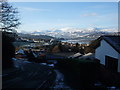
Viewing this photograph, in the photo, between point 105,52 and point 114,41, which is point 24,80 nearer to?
point 105,52

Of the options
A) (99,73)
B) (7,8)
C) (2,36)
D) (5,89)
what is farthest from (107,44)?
(7,8)

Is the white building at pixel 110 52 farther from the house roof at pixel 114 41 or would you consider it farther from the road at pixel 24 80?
the road at pixel 24 80

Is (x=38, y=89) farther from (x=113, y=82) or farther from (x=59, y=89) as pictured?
(x=113, y=82)

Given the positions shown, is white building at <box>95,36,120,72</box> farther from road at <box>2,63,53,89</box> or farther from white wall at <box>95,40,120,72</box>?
road at <box>2,63,53,89</box>

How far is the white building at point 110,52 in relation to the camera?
10150 millimetres

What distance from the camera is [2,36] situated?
19406mm

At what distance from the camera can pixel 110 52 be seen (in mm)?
10875

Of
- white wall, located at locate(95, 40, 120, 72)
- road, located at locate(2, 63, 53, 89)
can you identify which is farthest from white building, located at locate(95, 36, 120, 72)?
road, located at locate(2, 63, 53, 89)

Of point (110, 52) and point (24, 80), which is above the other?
point (110, 52)

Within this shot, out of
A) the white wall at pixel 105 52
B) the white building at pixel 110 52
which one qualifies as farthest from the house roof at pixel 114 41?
the white wall at pixel 105 52

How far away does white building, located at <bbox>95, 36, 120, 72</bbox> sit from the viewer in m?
10.1

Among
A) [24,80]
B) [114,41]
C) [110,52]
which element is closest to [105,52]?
[110,52]

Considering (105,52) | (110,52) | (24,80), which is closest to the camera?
(110,52)

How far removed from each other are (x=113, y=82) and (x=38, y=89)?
3.70 metres
